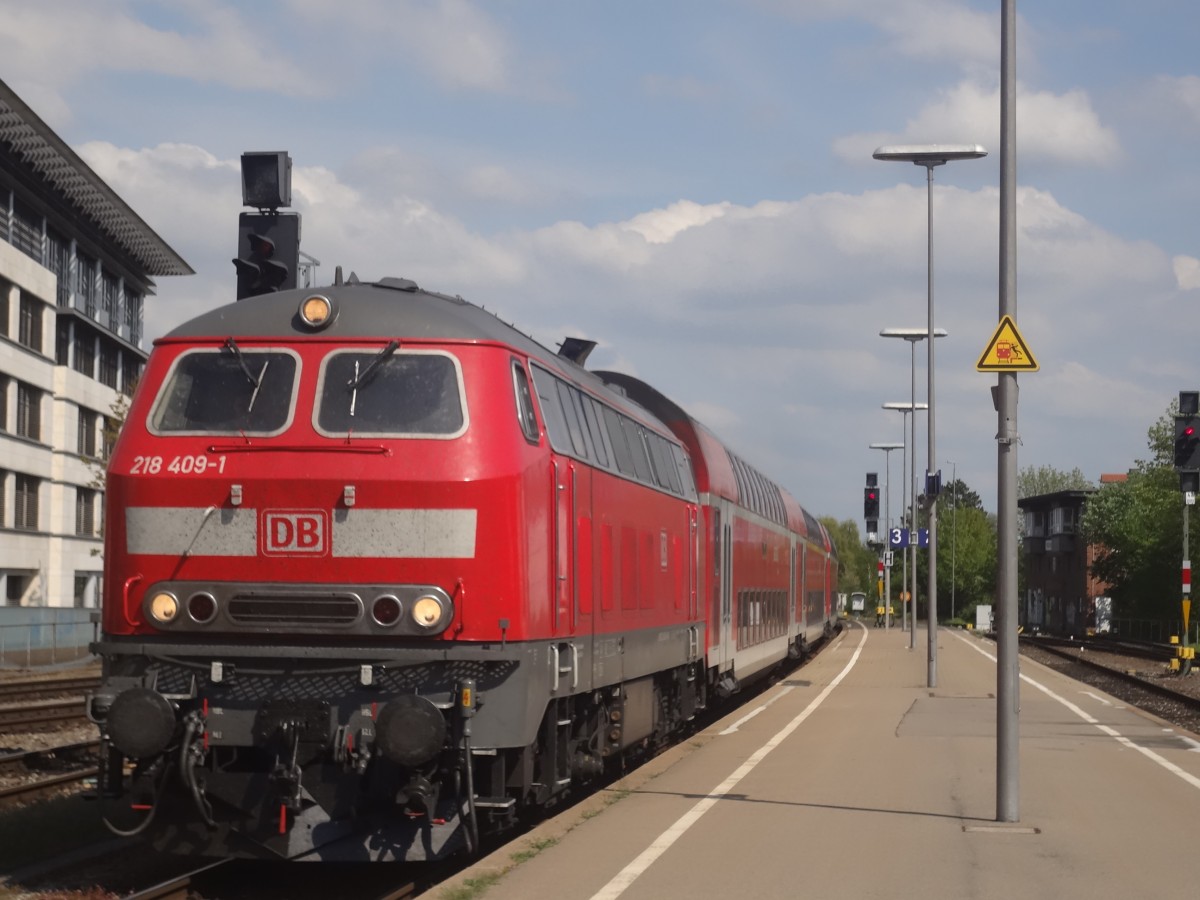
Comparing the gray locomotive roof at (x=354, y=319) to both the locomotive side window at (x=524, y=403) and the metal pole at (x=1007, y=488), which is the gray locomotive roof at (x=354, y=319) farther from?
the metal pole at (x=1007, y=488)

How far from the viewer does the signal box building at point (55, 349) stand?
48625 mm

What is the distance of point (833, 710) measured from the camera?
24.2m

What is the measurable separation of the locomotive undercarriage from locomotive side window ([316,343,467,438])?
1441mm

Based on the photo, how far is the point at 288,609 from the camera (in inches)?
383

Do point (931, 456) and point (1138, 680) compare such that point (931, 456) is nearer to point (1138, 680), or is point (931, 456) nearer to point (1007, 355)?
point (1138, 680)

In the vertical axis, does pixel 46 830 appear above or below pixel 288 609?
below

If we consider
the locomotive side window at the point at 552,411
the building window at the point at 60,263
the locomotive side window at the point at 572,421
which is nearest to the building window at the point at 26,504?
the building window at the point at 60,263

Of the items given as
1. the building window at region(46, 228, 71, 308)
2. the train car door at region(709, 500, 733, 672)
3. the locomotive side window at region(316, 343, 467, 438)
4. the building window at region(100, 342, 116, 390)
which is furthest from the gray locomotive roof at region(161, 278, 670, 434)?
the building window at region(100, 342, 116, 390)

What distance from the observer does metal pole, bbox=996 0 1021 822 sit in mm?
12141

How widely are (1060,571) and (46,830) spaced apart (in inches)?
4274

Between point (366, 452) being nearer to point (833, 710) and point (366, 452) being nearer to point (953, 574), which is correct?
point (833, 710)

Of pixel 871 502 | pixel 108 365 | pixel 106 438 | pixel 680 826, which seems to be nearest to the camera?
→ pixel 680 826

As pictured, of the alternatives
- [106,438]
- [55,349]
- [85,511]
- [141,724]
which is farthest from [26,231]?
[141,724]

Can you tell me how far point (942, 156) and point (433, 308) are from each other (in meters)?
19.8
